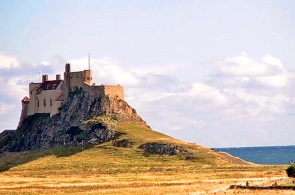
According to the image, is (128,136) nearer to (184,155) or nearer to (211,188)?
(184,155)

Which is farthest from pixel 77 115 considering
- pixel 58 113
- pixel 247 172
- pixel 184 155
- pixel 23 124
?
pixel 247 172

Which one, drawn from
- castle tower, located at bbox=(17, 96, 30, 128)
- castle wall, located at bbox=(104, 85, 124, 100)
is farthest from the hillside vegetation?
castle tower, located at bbox=(17, 96, 30, 128)

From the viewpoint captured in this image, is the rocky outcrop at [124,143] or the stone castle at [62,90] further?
the stone castle at [62,90]

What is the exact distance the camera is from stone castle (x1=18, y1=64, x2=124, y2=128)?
560ft

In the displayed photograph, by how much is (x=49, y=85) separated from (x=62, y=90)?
572 cm

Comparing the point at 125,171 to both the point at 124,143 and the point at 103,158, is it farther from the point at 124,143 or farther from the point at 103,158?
the point at 124,143

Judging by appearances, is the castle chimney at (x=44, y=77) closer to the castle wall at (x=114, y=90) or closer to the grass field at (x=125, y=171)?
the castle wall at (x=114, y=90)

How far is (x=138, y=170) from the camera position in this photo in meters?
129

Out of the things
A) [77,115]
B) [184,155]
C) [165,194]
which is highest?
[77,115]

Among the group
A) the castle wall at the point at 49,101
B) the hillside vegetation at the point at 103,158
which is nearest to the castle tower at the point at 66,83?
the castle wall at the point at 49,101

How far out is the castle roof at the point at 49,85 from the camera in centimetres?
17600

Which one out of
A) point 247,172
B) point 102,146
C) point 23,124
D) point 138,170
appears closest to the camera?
point 247,172

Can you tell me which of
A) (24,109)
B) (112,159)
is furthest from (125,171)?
(24,109)

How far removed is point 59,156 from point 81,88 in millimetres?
27202
